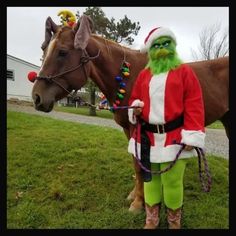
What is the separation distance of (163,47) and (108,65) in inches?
30.8

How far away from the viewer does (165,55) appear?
9.04 feet

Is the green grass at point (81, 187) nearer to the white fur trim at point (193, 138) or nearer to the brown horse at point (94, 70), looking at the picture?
the brown horse at point (94, 70)

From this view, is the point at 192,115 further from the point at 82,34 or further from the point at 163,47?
the point at 82,34

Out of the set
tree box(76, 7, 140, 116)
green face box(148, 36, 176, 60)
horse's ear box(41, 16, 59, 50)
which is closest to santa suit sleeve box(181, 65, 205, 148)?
green face box(148, 36, 176, 60)

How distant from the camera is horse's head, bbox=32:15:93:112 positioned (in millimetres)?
2904

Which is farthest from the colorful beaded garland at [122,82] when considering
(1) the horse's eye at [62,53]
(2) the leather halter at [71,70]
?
(1) the horse's eye at [62,53]

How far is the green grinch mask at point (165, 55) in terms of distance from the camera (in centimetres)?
275

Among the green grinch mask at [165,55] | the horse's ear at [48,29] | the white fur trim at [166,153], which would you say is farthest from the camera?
the horse's ear at [48,29]

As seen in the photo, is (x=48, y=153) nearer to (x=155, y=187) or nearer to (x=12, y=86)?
(x=155, y=187)

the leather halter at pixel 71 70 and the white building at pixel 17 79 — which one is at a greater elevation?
the white building at pixel 17 79

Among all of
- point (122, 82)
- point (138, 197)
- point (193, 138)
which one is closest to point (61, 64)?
point (122, 82)

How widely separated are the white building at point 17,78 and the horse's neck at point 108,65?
21564mm

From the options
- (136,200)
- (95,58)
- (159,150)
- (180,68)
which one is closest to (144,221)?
(136,200)

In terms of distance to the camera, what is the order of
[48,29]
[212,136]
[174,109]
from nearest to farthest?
[174,109] → [48,29] → [212,136]
